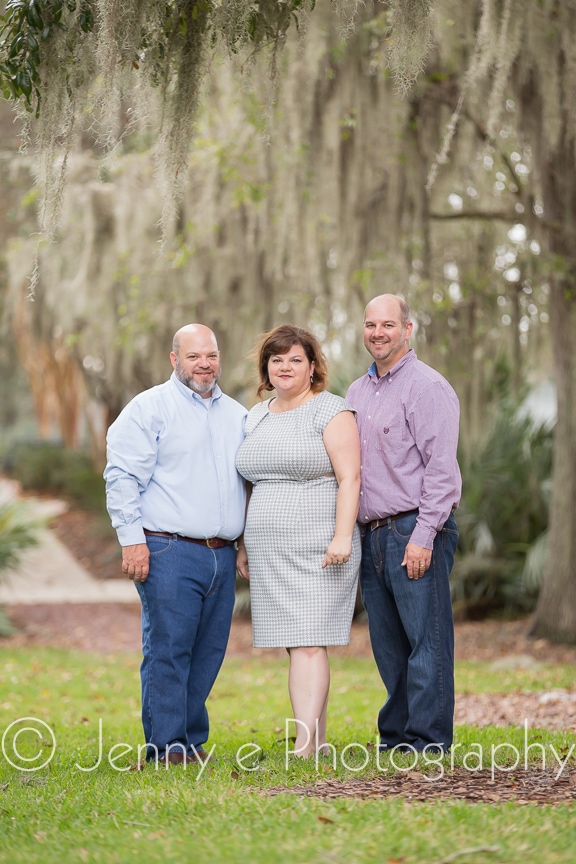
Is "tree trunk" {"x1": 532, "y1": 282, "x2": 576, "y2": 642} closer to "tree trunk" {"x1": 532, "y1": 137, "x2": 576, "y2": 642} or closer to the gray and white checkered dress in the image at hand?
"tree trunk" {"x1": 532, "y1": 137, "x2": 576, "y2": 642}

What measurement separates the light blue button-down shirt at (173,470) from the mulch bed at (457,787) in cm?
116

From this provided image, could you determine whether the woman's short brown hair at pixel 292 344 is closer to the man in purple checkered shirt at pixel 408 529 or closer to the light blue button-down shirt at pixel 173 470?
the man in purple checkered shirt at pixel 408 529

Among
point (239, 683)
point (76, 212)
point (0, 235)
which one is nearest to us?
point (239, 683)

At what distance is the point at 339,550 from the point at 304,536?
0.17m

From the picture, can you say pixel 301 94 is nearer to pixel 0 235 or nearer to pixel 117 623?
pixel 117 623

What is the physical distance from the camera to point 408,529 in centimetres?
396

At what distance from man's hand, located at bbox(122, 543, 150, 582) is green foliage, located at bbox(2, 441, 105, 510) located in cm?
1610

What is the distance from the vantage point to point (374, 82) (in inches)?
314

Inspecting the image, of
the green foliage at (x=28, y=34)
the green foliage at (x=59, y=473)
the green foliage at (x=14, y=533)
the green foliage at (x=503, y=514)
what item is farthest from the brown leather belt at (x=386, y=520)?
the green foliage at (x=59, y=473)

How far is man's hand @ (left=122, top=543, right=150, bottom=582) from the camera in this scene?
3979 mm

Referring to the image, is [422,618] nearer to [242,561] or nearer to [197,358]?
[242,561]

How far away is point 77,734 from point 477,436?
5482mm

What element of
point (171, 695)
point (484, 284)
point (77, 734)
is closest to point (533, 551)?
point (484, 284)

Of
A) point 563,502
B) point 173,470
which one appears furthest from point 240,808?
point 563,502
